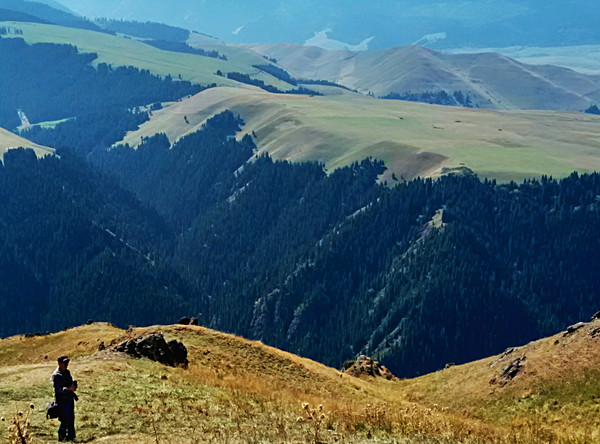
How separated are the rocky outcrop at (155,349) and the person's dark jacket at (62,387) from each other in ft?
77.8

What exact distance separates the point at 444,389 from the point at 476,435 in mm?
37126

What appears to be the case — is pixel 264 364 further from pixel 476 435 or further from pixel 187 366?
pixel 476 435

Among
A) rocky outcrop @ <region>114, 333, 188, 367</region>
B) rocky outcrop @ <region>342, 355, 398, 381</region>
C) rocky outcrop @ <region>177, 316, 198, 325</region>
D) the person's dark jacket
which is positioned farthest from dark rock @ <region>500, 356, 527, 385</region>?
the person's dark jacket

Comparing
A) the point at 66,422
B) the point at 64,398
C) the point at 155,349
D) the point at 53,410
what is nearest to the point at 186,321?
the point at 155,349

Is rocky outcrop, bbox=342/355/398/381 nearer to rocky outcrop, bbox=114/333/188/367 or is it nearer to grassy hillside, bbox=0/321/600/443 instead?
grassy hillside, bbox=0/321/600/443

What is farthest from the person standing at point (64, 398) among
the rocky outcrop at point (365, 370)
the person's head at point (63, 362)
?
the rocky outcrop at point (365, 370)

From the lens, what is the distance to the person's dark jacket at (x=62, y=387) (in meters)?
29.5

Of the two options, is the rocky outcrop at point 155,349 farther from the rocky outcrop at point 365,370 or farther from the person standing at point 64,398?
the rocky outcrop at point 365,370

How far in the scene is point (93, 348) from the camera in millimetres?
73688

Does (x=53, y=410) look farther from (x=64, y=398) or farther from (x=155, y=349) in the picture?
Result: (x=155, y=349)

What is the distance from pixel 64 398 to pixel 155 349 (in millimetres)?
26124

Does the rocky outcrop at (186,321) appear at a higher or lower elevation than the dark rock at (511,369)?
lower

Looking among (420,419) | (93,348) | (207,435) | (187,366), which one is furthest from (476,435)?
(93,348)

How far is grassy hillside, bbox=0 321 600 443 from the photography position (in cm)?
3244
